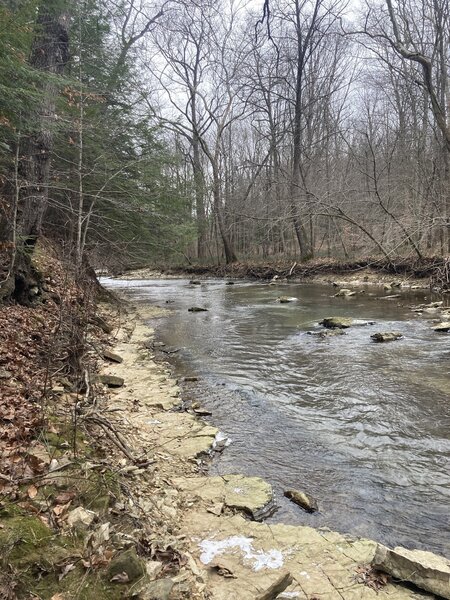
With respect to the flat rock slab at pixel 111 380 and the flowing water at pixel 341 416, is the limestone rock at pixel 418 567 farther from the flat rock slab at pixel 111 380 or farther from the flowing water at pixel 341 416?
the flat rock slab at pixel 111 380

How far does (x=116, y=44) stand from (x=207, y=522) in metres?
17.1

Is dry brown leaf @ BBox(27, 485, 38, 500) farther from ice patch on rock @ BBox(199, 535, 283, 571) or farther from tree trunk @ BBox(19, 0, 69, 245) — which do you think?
tree trunk @ BBox(19, 0, 69, 245)

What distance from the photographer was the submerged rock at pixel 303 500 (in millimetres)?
3545

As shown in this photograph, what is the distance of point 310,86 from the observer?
26.4 metres

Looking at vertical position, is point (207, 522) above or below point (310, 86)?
below

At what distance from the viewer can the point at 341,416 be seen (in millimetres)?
5387

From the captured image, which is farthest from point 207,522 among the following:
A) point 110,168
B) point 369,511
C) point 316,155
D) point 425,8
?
point 316,155

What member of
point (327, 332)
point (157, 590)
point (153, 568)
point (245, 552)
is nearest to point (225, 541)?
point (245, 552)

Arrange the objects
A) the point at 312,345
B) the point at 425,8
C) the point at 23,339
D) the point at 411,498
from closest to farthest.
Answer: the point at 411,498 < the point at 23,339 < the point at 312,345 < the point at 425,8

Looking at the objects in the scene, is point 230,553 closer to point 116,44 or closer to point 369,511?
point 369,511

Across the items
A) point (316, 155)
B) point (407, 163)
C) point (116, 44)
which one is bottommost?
point (407, 163)

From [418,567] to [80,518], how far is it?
6.78 ft

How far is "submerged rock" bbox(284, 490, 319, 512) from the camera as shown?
3.54m

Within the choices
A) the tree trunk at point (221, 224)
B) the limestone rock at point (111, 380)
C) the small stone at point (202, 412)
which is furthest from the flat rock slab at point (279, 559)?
the tree trunk at point (221, 224)
